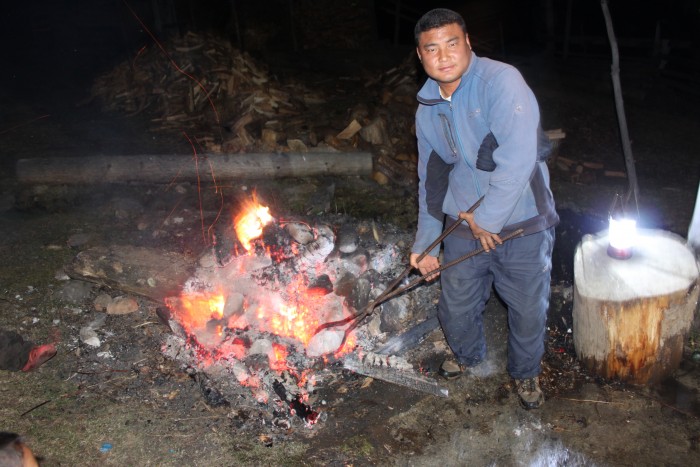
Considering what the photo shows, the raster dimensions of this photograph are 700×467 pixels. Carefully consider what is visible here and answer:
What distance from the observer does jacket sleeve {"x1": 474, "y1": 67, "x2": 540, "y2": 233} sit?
3191 millimetres

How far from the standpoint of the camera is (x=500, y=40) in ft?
53.7

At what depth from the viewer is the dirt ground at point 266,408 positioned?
3826 mm

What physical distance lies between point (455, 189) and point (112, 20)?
567 inches

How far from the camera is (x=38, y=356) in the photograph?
15.0ft

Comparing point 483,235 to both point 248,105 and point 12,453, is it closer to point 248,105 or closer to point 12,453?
point 12,453

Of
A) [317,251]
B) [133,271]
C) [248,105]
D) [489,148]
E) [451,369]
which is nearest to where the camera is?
[489,148]

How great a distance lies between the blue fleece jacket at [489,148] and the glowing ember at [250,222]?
2.52 metres

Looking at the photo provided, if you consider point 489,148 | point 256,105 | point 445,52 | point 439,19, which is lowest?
point 256,105

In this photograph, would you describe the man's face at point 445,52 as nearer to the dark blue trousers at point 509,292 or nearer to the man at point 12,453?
the dark blue trousers at point 509,292

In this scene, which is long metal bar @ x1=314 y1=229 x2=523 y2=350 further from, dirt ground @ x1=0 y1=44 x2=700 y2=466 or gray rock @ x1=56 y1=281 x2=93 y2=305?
gray rock @ x1=56 y1=281 x2=93 y2=305

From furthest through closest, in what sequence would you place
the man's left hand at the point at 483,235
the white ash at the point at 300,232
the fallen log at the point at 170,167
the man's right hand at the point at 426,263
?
the fallen log at the point at 170,167
the white ash at the point at 300,232
the man's right hand at the point at 426,263
the man's left hand at the point at 483,235

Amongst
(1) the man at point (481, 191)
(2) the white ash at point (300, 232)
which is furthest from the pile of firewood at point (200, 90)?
(1) the man at point (481, 191)

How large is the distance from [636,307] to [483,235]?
142cm

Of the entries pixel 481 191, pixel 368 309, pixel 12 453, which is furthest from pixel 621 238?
pixel 12 453
